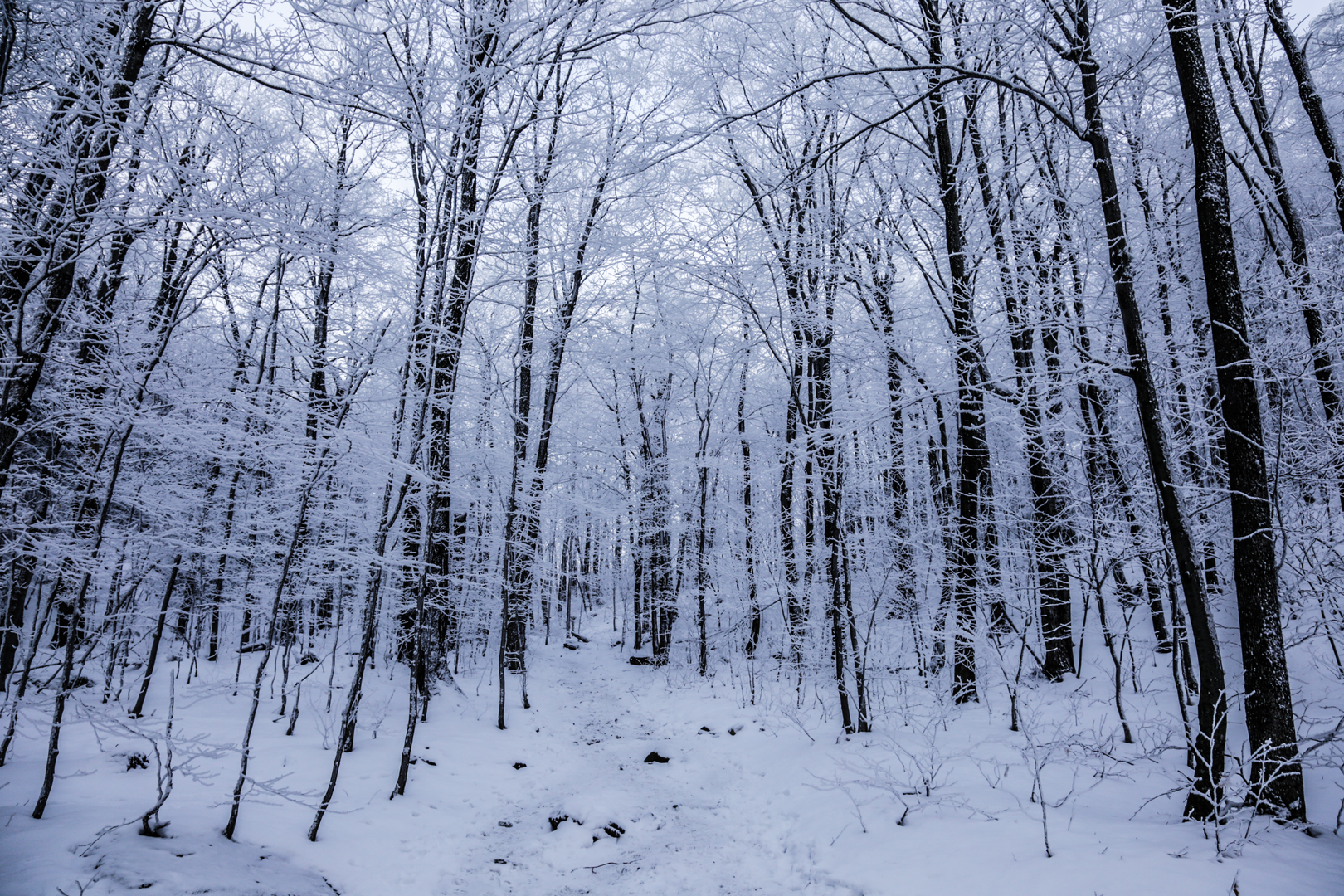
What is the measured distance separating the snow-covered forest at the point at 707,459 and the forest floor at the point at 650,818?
47 millimetres

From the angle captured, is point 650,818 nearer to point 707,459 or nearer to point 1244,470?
point 1244,470

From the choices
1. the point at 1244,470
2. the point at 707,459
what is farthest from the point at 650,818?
the point at 707,459

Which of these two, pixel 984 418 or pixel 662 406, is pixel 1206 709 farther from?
pixel 662 406

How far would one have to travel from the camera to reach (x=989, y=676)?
786 cm

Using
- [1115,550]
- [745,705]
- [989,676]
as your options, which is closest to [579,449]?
[745,705]

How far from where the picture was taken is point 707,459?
11.0 meters

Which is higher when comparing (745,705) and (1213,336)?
(1213,336)

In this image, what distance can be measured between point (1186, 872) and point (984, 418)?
17.2 ft

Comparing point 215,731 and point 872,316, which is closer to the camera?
point 215,731

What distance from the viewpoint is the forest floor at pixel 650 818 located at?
130 inches

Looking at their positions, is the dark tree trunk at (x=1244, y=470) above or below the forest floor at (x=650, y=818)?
above

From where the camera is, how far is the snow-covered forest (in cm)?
369

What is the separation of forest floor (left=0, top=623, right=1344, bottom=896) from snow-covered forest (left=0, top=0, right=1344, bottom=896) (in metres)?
0.05

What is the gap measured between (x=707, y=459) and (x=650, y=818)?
6.51m
